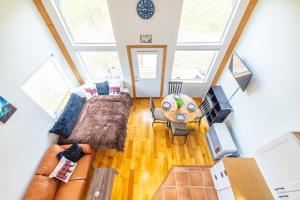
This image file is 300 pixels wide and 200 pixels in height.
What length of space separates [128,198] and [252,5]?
496cm

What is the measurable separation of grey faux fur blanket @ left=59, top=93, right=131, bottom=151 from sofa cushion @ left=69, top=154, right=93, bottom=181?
0.33 m

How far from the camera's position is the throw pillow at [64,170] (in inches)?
125

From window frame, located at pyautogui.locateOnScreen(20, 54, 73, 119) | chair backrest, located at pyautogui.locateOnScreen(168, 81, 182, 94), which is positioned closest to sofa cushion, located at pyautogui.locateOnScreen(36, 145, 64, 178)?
window frame, located at pyautogui.locateOnScreen(20, 54, 73, 119)

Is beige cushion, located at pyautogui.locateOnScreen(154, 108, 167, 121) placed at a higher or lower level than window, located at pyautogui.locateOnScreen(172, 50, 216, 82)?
lower

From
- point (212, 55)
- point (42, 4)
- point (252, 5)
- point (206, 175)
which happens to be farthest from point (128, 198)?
point (252, 5)

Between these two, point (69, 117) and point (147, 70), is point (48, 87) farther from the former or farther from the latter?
point (147, 70)

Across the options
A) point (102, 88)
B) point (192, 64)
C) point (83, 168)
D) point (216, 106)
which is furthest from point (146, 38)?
point (83, 168)

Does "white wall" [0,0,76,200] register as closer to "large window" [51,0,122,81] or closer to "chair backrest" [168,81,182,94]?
"large window" [51,0,122,81]

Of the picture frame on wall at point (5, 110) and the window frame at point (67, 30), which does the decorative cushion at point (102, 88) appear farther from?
the picture frame on wall at point (5, 110)

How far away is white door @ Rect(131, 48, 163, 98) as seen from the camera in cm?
427

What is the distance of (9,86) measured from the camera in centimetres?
276

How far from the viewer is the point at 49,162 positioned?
10.7ft

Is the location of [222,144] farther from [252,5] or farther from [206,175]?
[252,5]

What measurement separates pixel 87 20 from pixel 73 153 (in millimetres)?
3220
